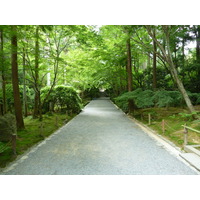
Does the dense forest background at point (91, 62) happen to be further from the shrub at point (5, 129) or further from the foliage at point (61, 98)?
the shrub at point (5, 129)

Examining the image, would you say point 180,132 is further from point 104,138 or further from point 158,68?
point 158,68

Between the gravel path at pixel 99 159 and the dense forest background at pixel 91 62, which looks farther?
the dense forest background at pixel 91 62

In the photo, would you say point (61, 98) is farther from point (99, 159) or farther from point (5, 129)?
point (99, 159)

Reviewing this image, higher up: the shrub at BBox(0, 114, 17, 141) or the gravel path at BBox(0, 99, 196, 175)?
the shrub at BBox(0, 114, 17, 141)

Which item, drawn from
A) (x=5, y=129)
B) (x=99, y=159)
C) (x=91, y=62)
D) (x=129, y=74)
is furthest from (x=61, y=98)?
(x=99, y=159)

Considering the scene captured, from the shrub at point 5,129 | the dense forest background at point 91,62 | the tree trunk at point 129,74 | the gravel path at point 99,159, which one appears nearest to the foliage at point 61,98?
the dense forest background at point 91,62

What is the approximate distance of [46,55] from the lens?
28.1ft

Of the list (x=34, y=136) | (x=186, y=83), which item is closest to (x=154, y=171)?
(x=34, y=136)

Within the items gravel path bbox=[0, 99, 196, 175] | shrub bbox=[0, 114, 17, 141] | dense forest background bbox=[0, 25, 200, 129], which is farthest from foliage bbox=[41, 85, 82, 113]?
gravel path bbox=[0, 99, 196, 175]

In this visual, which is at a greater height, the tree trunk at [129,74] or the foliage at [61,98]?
the tree trunk at [129,74]

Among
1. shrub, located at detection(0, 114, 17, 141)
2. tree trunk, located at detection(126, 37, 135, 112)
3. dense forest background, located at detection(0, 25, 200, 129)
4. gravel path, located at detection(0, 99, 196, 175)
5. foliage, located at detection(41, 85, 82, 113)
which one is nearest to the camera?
gravel path, located at detection(0, 99, 196, 175)

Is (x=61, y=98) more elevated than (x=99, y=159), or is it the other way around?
(x=61, y=98)

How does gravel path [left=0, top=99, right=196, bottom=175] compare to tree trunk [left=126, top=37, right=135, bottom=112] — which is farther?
tree trunk [left=126, top=37, right=135, bottom=112]

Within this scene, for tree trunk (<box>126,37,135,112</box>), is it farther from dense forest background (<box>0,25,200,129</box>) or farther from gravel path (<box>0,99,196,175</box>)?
gravel path (<box>0,99,196,175</box>)
